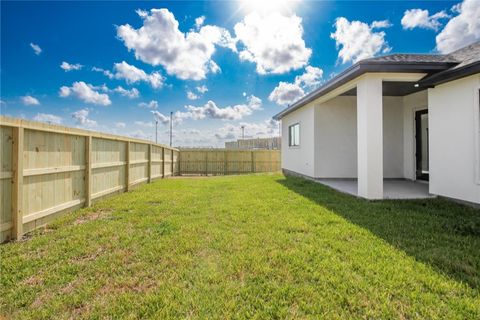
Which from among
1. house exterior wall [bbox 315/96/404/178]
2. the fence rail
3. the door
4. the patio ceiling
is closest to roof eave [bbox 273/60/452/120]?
the patio ceiling

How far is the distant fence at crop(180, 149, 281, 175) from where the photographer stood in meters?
17.9

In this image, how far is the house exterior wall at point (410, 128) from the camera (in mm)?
8141

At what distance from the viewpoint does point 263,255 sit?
2926 mm

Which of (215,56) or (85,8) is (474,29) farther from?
(85,8)

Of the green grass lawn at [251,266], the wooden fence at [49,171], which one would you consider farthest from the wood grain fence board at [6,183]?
the green grass lawn at [251,266]

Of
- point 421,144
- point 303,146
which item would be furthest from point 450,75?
point 303,146

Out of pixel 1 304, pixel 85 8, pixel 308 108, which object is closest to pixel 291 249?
→ pixel 1 304

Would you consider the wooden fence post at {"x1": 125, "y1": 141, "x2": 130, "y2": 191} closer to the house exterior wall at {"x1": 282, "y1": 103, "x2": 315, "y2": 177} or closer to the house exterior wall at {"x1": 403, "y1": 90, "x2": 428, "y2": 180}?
the house exterior wall at {"x1": 282, "y1": 103, "x2": 315, "y2": 177}

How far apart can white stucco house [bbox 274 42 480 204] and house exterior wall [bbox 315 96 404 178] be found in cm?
3

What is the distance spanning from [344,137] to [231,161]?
10.2 metres

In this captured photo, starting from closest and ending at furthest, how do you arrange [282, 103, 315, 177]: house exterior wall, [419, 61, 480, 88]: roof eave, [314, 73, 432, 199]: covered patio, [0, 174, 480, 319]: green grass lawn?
[0, 174, 480, 319]: green grass lawn
[419, 61, 480, 88]: roof eave
[314, 73, 432, 199]: covered patio
[282, 103, 315, 177]: house exterior wall

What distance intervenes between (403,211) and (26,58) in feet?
38.6

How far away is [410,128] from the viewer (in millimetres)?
8438

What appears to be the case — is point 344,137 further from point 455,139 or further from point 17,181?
point 17,181
